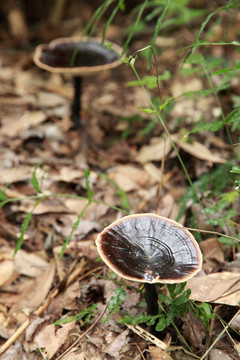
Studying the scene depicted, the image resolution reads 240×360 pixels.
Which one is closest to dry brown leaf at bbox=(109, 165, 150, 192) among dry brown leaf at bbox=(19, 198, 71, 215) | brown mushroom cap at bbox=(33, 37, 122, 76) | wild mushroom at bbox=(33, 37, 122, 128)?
dry brown leaf at bbox=(19, 198, 71, 215)

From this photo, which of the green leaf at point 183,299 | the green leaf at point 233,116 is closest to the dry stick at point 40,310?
the green leaf at point 183,299

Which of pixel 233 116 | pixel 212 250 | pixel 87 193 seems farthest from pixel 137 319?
pixel 87 193

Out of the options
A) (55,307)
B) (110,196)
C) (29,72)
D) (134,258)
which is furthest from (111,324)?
(29,72)

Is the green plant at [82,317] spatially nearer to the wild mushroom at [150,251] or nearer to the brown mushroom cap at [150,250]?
the wild mushroom at [150,251]

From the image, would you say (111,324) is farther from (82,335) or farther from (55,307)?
(55,307)

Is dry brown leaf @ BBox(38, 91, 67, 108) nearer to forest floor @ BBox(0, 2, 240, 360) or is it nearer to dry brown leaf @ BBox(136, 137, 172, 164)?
forest floor @ BBox(0, 2, 240, 360)

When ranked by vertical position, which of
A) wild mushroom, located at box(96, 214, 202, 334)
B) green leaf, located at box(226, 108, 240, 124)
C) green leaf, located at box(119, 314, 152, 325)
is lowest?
green leaf, located at box(119, 314, 152, 325)

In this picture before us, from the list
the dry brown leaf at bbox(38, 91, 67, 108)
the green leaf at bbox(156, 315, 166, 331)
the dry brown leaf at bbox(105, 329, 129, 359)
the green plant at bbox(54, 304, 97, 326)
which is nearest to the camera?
the green leaf at bbox(156, 315, 166, 331)
